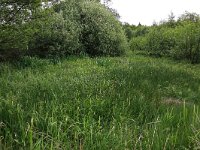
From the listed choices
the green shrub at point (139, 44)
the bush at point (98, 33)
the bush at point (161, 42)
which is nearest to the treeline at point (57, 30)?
the bush at point (98, 33)

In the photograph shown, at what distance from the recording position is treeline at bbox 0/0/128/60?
34.9 feet

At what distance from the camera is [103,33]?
19.0 meters

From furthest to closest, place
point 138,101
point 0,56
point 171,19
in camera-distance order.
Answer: point 171,19 < point 0,56 < point 138,101

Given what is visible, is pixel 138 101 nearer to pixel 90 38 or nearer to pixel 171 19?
pixel 90 38

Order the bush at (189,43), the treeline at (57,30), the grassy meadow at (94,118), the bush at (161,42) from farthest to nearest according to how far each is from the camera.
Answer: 1. the bush at (161,42)
2. the bush at (189,43)
3. the treeline at (57,30)
4. the grassy meadow at (94,118)

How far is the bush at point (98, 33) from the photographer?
18797mm

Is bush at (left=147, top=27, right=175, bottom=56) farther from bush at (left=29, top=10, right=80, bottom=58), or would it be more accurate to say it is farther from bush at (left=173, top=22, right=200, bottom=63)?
bush at (left=29, top=10, right=80, bottom=58)

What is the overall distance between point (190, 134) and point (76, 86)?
3.41 metres

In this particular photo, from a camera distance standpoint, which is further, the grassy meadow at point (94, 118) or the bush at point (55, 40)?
the bush at point (55, 40)

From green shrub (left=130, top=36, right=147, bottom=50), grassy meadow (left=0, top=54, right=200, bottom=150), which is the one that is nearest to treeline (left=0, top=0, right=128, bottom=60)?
grassy meadow (left=0, top=54, right=200, bottom=150)

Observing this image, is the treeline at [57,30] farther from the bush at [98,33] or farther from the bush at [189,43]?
the bush at [189,43]

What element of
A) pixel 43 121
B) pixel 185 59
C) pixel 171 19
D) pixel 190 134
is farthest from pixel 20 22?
pixel 171 19

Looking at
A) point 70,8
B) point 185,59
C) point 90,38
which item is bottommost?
point 185,59

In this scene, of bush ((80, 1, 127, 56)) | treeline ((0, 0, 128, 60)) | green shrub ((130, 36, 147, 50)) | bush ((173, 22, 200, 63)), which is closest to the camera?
treeline ((0, 0, 128, 60))
